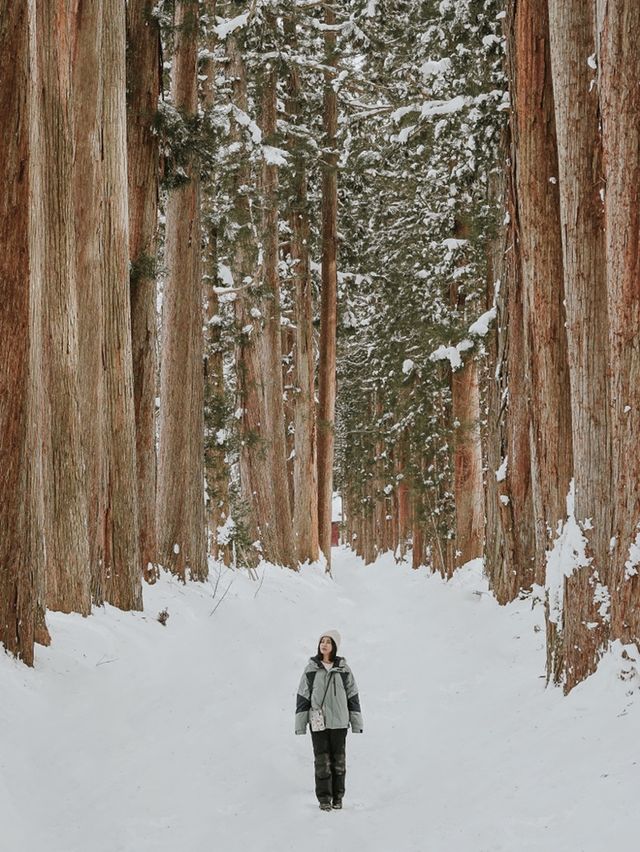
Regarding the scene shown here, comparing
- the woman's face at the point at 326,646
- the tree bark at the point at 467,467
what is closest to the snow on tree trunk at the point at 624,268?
the woman's face at the point at 326,646

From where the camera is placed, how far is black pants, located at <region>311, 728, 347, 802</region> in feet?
19.9

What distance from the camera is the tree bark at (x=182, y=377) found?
12602 mm

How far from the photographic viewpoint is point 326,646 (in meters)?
6.59

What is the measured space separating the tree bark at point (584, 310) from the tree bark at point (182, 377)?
672 cm

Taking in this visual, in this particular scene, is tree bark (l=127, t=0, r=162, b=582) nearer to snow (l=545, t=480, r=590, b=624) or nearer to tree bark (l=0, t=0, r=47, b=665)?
tree bark (l=0, t=0, r=47, b=665)

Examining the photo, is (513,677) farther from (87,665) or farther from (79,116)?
(79,116)

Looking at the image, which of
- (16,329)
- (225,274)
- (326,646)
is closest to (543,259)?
(326,646)

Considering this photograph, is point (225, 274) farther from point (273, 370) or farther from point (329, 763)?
point (329, 763)

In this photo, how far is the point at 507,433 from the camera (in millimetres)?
12602

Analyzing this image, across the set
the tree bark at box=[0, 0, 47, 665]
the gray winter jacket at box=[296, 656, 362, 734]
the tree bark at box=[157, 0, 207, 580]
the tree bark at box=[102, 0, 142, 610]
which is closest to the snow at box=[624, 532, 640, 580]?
the gray winter jacket at box=[296, 656, 362, 734]

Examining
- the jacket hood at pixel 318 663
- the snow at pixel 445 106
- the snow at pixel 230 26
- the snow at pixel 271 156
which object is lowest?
the jacket hood at pixel 318 663

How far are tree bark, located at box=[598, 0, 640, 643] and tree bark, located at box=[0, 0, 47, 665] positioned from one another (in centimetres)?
412

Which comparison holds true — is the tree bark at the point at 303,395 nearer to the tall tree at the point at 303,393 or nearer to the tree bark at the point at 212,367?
the tall tree at the point at 303,393

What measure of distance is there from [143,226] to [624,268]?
6.58m
